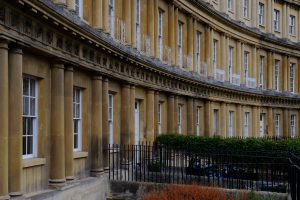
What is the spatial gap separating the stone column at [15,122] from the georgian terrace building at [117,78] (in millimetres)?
23

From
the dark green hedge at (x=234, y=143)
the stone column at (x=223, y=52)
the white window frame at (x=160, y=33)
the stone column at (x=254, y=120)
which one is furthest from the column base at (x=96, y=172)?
the stone column at (x=254, y=120)

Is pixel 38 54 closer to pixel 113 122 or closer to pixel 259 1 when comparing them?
pixel 113 122

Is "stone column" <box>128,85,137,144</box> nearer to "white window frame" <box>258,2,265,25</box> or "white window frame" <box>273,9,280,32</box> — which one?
"white window frame" <box>258,2,265,25</box>

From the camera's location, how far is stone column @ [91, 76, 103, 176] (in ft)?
58.2

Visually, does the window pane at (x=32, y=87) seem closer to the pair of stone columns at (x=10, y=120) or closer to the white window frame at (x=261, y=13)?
the pair of stone columns at (x=10, y=120)

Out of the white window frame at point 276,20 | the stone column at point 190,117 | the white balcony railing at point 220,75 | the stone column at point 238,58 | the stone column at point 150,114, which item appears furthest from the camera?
the white window frame at point 276,20

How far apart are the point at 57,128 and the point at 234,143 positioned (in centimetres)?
1030

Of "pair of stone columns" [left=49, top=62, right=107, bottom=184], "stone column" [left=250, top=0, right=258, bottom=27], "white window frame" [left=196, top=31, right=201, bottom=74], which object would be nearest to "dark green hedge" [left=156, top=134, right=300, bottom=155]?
"pair of stone columns" [left=49, top=62, right=107, bottom=184]

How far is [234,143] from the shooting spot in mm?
22797

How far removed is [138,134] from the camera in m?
24.3

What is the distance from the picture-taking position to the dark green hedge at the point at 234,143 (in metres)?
21.2

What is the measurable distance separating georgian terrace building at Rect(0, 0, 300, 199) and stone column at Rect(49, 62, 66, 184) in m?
0.03

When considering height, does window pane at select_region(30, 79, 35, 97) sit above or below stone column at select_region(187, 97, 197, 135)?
above

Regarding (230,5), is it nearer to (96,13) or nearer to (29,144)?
(96,13)
